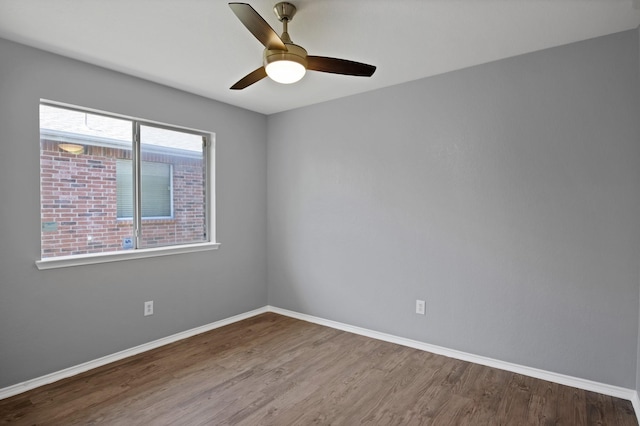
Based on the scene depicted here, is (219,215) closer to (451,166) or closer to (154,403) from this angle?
(154,403)

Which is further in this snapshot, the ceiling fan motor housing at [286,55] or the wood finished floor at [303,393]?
the wood finished floor at [303,393]

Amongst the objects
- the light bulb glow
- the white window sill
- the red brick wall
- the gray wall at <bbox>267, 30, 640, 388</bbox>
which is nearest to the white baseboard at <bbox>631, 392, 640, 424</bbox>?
the gray wall at <bbox>267, 30, 640, 388</bbox>

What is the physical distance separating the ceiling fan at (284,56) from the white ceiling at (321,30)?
0.17 m

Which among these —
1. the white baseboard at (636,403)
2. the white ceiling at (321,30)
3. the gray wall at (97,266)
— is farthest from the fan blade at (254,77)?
the white baseboard at (636,403)

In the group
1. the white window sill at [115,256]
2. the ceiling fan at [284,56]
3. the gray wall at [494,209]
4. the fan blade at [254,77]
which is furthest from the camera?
the white window sill at [115,256]

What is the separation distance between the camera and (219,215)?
3818mm

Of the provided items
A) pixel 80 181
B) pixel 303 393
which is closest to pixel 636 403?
pixel 303 393

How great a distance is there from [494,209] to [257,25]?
2209 mm

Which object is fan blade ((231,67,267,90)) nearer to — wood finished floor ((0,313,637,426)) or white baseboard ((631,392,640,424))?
wood finished floor ((0,313,637,426))

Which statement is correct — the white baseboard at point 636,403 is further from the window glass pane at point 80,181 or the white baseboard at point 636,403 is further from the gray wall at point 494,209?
the window glass pane at point 80,181

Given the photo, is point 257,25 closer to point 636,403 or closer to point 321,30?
point 321,30

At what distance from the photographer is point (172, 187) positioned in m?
3.50

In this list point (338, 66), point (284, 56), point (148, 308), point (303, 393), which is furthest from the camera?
point (148, 308)

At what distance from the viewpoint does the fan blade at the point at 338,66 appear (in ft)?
6.85
